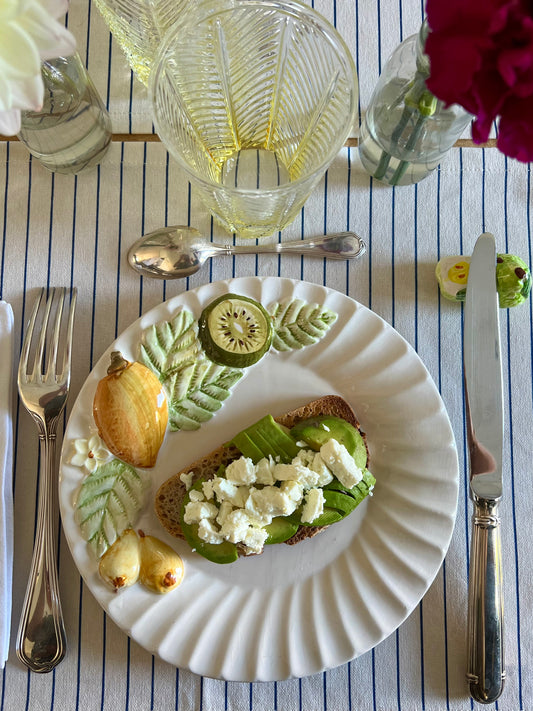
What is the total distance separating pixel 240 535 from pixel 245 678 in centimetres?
20

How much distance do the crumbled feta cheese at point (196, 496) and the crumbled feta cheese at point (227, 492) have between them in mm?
21

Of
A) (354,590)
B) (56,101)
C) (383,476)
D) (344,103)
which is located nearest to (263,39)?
(344,103)

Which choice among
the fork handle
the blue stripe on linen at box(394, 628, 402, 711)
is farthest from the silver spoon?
the blue stripe on linen at box(394, 628, 402, 711)

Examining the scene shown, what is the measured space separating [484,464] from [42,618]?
2.14 ft

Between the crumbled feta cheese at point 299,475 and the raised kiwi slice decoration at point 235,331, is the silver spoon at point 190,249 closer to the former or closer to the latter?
the raised kiwi slice decoration at point 235,331

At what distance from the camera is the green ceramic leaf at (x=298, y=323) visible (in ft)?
2.74

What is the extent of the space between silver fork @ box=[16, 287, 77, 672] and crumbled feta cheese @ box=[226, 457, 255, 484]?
27cm

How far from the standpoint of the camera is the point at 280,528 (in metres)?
0.77

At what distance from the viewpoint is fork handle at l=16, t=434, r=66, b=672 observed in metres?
0.79

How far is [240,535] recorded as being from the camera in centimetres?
73

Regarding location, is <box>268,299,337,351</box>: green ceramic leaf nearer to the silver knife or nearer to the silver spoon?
the silver spoon

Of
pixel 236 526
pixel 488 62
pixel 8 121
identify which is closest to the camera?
pixel 488 62

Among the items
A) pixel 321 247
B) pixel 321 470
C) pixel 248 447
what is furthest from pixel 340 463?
pixel 321 247

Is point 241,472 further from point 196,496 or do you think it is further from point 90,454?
point 90,454
